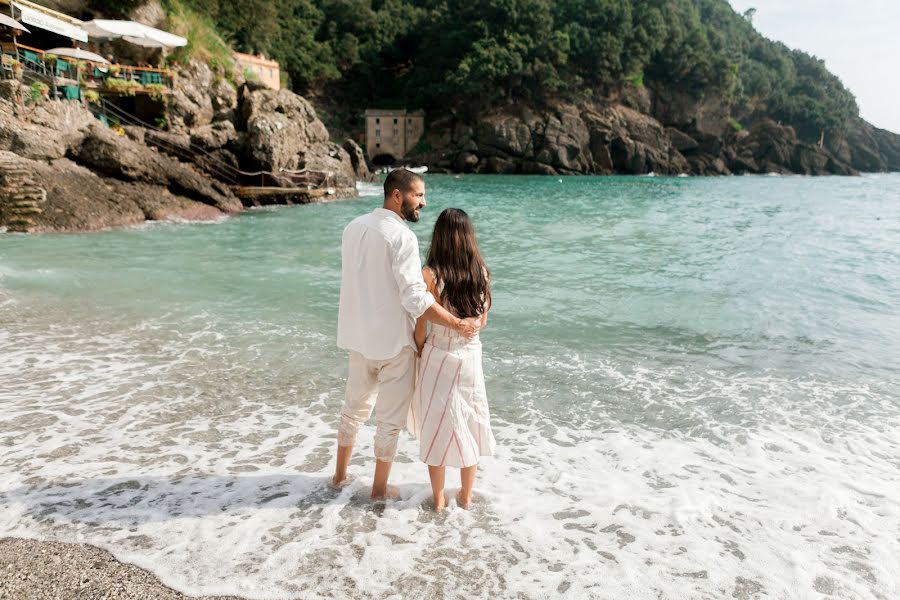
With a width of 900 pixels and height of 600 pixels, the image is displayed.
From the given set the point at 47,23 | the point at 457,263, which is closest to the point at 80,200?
the point at 47,23

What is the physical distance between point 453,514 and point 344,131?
264ft

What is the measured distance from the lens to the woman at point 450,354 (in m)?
3.65

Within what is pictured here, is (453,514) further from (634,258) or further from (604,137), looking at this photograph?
(604,137)

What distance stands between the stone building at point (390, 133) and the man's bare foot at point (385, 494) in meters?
74.6

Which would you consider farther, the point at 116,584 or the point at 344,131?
the point at 344,131

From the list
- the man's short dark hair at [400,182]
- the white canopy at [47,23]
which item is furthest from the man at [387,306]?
the white canopy at [47,23]

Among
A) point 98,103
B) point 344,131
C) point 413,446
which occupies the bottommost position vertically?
point 413,446

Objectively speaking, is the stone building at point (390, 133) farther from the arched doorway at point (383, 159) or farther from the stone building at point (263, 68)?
the stone building at point (263, 68)

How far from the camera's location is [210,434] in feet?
16.5

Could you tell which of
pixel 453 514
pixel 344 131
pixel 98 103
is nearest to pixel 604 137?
pixel 344 131

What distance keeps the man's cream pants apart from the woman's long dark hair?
16.3 inches

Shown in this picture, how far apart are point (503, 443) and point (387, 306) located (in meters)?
2.05

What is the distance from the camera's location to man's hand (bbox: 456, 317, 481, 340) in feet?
11.7

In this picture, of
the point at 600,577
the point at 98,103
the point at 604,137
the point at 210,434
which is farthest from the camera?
the point at 604,137
